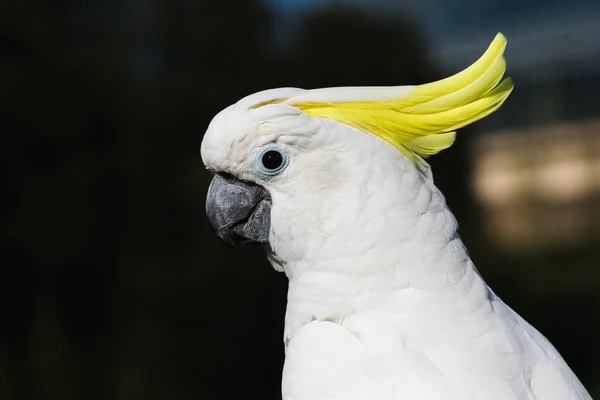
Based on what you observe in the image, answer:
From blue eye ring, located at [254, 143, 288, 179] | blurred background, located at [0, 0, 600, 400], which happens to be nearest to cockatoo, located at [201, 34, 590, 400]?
blue eye ring, located at [254, 143, 288, 179]

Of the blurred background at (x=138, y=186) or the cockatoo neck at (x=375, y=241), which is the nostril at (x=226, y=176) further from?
Answer: the blurred background at (x=138, y=186)

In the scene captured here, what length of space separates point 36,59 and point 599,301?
13.5 feet

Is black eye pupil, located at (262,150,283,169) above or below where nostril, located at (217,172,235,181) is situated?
above

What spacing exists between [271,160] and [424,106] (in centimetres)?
32

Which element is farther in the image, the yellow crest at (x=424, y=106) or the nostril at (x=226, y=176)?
the nostril at (x=226, y=176)

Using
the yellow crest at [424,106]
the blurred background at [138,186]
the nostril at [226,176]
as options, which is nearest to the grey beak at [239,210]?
the nostril at [226,176]

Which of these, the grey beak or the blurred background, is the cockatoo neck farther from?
the blurred background

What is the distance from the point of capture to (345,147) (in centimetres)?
160

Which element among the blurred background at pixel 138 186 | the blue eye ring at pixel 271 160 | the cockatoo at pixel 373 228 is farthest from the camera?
the blurred background at pixel 138 186

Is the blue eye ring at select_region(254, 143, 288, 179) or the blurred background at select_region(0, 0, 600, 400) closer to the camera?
the blue eye ring at select_region(254, 143, 288, 179)

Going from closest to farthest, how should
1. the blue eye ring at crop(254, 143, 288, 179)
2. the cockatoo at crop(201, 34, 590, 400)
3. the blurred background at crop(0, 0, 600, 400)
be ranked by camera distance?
1. the cockatoo at crop(201, 34, 590, 400)
2. the blue eye ring at crop(254, 143, 288, 179)
3. the blurred background at crop(0, 0, 600, 400)

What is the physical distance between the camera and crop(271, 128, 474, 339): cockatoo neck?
5.13ft

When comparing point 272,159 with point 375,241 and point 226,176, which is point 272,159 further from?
point 375,241

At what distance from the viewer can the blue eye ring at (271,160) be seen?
161 centimetres
